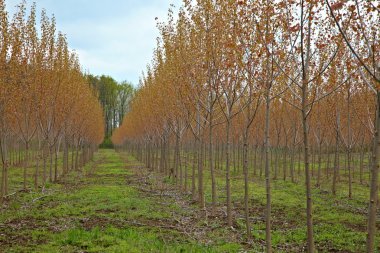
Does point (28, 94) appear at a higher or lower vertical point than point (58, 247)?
higher

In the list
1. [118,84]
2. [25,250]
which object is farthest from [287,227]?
[118,84]

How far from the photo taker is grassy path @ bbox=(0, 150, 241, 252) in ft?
27.0

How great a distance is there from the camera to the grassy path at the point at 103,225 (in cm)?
822

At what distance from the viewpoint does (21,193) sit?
15.7 m

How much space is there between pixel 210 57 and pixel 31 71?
32.2ft

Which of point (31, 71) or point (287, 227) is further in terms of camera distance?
point (31, 71)

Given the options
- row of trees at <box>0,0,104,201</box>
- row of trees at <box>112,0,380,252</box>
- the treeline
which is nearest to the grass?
row of trees at <box>112,0,380,252</box>

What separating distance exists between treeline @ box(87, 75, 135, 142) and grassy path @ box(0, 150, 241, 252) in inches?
3210

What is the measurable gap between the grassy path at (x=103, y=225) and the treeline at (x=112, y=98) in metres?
81.5

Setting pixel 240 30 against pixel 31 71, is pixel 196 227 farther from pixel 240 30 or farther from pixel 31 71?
pixel 31 71

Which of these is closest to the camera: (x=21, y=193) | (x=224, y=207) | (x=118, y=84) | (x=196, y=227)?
(x=196, y=227)

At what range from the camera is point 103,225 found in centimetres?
1016

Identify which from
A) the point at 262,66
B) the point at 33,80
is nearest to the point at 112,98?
the point at 33,80

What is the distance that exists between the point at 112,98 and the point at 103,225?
89563 mm
